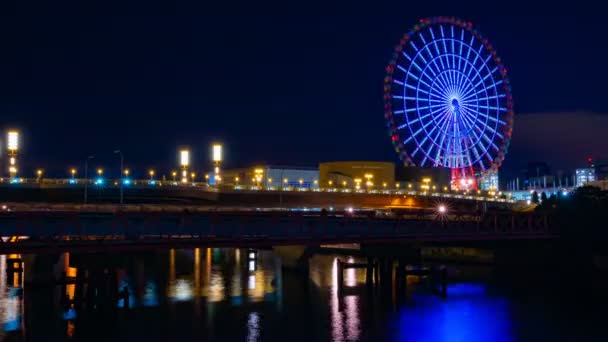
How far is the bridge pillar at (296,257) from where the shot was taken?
77.4 metres

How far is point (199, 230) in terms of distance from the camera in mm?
53594

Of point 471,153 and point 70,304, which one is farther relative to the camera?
point 471,153

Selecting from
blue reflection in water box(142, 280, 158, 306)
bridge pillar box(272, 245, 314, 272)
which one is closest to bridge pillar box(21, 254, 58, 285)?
blue reflection in water box(142, 280, 158, 306)

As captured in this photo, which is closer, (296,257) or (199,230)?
(199,230)

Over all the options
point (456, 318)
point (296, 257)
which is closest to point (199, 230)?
point (456, 318)

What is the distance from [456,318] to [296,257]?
28.1 meters

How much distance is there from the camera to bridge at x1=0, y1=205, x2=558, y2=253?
1866 inches

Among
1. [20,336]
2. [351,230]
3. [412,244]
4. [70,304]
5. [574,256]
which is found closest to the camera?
[20,336]

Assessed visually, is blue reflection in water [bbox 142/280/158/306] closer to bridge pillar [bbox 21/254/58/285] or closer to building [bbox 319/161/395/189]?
bridge pillar [bbox 21/254/58/285]

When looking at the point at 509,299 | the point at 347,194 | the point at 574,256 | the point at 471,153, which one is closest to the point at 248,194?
the point at 347,194

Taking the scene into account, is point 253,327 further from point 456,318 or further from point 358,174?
point 358,174

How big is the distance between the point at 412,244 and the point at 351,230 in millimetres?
6661

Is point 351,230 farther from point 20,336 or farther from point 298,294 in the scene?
point 20,336

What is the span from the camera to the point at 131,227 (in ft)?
178
